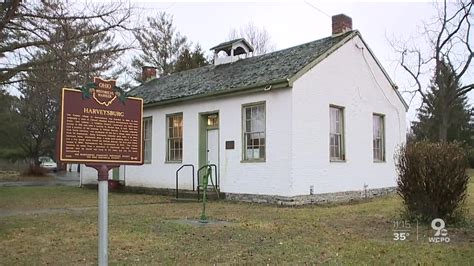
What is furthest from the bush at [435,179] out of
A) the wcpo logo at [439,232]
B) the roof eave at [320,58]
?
the roof eave at [320,58]

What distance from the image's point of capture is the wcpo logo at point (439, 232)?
7.89 meters

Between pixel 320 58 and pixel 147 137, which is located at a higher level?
pixel 320 58

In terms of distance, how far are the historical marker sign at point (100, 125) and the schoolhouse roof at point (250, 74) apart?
8.60 m

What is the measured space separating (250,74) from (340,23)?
3987mm

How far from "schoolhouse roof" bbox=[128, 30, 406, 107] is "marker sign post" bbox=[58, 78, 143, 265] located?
28.3 feet

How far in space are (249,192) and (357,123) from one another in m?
4.79

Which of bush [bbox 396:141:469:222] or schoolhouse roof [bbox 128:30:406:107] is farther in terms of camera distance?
schoolhouse roof [bbox 128:30:406:107]

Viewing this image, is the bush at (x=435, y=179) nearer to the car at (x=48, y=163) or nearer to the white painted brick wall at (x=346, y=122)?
the white painted brick wall at (x=346, y=122)

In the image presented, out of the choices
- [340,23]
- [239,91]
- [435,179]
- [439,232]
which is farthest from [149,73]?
[439,232]

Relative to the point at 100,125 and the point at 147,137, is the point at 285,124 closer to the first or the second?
the point at 147,137

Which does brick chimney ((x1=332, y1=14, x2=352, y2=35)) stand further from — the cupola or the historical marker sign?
the historical marker sign

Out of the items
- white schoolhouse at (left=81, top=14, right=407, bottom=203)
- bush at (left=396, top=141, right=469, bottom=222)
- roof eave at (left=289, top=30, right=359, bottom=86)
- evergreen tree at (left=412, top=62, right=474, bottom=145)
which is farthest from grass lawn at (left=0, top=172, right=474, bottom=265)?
evergreen tree at (left=412, top=62, right=474, bottom=145)

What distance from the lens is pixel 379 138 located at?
1827cm

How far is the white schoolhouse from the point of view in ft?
47.2
